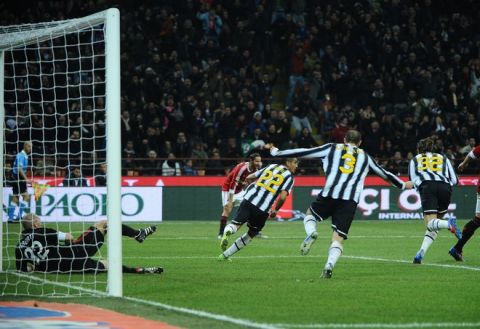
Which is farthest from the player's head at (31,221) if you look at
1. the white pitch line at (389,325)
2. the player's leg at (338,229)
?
the white pitch line at (389,325)

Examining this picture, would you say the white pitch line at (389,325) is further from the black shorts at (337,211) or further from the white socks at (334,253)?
the black shorts at (337,211)

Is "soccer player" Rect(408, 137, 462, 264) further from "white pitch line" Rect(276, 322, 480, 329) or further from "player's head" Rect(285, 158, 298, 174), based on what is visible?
"white pitch line" Rect(276, 322, 480, 329)

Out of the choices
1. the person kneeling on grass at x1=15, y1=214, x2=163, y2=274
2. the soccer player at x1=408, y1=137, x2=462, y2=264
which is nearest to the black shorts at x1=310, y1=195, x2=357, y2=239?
the person kneeling on grass at x1=15, y1=214, x2=163, y2=274

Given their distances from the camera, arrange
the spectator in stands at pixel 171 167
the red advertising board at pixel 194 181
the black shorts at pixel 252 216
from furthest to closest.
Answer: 1. the spectator in stands at pixel 171 167
2. the red advertising board at pixel 194 181
3. the black shorts at pixel 252 216

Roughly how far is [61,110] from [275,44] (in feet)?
24.7

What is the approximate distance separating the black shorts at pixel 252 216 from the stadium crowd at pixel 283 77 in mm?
10938

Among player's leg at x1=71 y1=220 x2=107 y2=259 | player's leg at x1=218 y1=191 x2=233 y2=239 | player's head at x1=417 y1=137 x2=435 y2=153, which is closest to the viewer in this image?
player's leg at x1=71 y1=220 x2=107 y2=259

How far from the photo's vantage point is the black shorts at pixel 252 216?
1491 cm

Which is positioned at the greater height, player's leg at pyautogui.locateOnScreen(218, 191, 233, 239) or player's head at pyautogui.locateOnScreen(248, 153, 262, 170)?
player's head at pyautogui.locateOnScreen(248, 153, 262, 170)

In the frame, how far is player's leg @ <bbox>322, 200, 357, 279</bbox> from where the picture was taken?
12.2 m

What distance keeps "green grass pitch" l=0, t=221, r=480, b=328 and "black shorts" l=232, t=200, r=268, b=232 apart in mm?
573

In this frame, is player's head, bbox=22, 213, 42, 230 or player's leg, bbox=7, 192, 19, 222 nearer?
player's head, bbox=22, 213, 42, 230

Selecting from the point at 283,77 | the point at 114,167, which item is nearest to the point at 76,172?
the point at 283,77

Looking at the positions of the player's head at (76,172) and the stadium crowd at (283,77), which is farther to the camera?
the stadium crowd at (283,77)
